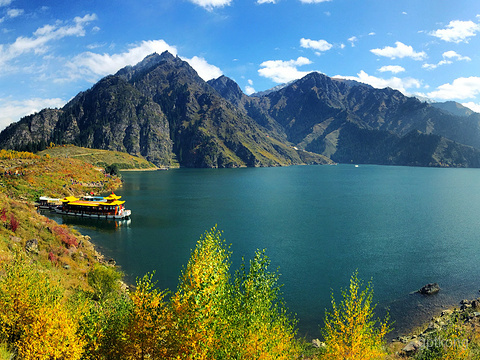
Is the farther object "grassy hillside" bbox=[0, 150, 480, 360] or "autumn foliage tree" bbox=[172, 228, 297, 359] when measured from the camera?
"grassy hillside" bbox=[0, 150, 480, 360]

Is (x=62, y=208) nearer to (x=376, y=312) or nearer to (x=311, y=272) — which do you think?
(x=311, y=272)

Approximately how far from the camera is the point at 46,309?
23391 millimetres

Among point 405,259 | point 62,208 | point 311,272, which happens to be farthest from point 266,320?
point 62,208

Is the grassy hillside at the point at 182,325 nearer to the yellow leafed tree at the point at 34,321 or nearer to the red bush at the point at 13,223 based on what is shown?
the yellow leafed tree at the point at 34,321

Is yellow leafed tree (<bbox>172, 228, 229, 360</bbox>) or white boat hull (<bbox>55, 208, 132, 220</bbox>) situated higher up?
yellow leafed tree (<bbox>172, 228, 229, 360</bbox>)

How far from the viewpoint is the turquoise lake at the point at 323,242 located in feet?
192

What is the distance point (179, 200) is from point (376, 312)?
12251 cm

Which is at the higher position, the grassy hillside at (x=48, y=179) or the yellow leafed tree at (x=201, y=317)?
the grassy hillside at (x=48, y=179)

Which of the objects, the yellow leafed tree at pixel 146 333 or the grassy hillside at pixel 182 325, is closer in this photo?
the grassy hillside at pixel 182 325

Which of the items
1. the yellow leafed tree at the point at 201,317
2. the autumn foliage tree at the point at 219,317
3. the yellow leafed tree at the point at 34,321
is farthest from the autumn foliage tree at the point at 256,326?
the yellow leafed tree at the point at 34,321

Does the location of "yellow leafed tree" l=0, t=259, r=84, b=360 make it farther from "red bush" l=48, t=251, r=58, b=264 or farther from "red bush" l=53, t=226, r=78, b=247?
"red bush" l=53, t=226, r=78, b=247

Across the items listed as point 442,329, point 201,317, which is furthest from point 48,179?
point 442,329

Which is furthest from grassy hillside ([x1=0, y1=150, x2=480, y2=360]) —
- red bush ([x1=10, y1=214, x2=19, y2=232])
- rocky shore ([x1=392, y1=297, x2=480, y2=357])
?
red bush ([x1=10, y1=214, x2=19, y2=232])

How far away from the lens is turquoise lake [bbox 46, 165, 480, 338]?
58.4 meters
